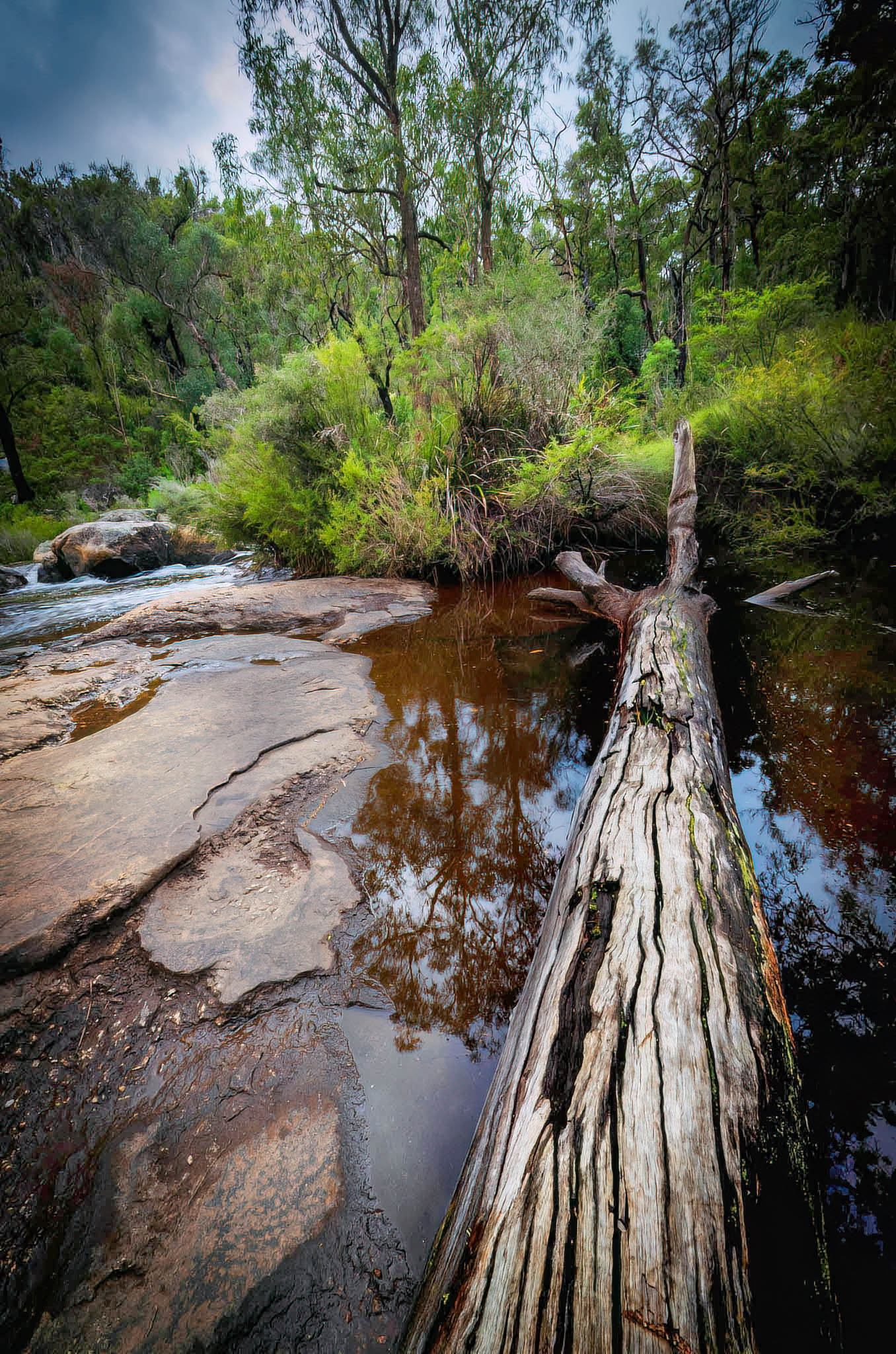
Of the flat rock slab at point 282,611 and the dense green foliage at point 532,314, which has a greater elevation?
the dense green foliage at point 532,314

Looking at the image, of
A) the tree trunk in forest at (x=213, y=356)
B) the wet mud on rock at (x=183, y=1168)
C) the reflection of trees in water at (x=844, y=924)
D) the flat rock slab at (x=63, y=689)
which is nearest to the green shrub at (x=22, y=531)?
the tree trunk in forest at (x=213, y=356)

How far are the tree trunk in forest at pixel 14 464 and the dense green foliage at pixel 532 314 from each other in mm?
237

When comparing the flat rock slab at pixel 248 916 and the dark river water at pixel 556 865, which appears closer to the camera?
the dark river water at pixel 556 865

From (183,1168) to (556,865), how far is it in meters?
1.39

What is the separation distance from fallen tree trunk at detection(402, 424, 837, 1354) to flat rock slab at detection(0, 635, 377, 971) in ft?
4.56

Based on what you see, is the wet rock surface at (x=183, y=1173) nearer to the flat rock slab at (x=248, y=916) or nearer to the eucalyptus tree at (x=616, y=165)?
the flat rock slab at (x=248, y=916)

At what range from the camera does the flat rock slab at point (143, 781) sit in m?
1.66

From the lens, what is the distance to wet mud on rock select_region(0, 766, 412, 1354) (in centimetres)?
88

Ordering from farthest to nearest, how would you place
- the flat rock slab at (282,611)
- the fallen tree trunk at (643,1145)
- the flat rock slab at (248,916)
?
the flat rock slab at (282,611) < the flat rock slab at (248,916) < the fallen tree trunk at (643,1145)

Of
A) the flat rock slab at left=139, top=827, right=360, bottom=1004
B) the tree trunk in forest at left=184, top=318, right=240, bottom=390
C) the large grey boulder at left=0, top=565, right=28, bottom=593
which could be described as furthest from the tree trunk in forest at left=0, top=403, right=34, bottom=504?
the flat rock slab at left=139, top=827, right=360, bottom=1004

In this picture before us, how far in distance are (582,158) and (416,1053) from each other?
76.4 feet

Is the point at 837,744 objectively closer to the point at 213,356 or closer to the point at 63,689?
the point at 63,689

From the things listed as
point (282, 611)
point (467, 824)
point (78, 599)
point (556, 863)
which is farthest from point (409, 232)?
point (556, 863)

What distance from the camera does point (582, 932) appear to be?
4.25ft
